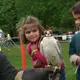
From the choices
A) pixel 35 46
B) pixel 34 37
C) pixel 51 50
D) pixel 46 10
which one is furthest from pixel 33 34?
pixel 46 10

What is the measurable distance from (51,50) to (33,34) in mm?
374

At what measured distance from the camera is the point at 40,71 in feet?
8.60

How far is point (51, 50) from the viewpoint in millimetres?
3430

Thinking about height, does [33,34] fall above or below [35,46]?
above

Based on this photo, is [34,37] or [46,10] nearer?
[34,37]

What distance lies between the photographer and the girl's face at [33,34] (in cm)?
372

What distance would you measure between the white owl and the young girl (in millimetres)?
133

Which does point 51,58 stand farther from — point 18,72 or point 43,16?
point 43,16

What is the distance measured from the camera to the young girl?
3.69 m

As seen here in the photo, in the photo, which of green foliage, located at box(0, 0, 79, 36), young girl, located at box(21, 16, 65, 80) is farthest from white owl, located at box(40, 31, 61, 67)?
green foliage, located at box(0, 0, 79, 36)

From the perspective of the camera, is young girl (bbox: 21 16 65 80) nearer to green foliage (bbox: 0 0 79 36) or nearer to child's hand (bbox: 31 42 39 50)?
child's hand (bbox: 31 42 39 50)

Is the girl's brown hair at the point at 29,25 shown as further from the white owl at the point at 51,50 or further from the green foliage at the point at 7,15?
the green foliage at the point at 7,15

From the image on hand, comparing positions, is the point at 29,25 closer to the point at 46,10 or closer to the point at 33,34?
the point at 33,34

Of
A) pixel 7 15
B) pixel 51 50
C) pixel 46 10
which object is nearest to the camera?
pixel 51 50
